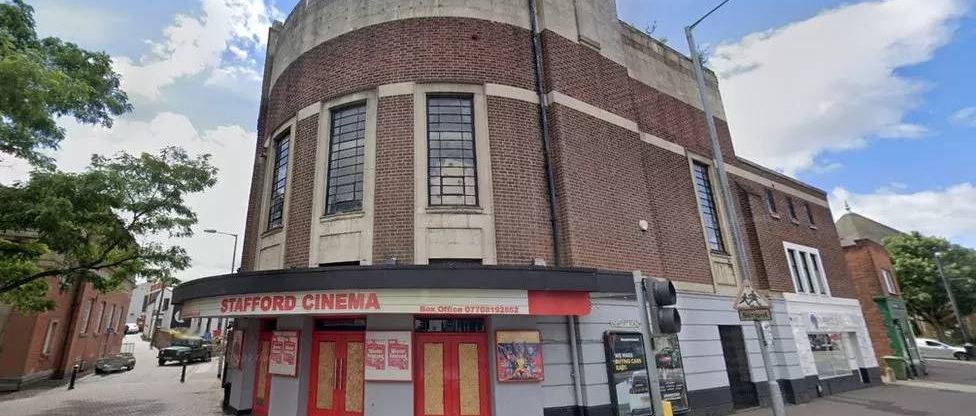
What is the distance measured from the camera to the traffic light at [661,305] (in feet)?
17.4

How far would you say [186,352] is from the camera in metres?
31.0

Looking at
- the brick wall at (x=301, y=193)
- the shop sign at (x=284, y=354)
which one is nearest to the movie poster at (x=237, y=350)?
the shop sign at (x=284, y=354)

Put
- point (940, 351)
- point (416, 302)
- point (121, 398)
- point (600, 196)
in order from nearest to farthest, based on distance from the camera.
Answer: point (416, 302)
point (600, 196)
point (121, 398)
point (940, 351)

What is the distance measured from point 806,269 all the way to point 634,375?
13190 mm

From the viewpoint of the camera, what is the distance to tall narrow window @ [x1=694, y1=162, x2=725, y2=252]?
608 inches

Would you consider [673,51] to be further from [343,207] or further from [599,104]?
[343,207]

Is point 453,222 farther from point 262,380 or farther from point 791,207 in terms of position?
point 791,207

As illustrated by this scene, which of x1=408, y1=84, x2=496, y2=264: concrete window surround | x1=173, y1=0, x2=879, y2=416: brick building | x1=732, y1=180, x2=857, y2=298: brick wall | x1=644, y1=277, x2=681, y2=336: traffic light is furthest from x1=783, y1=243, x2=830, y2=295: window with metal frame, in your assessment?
x1=644, y1=277, x2=681, y2=336: traffic light

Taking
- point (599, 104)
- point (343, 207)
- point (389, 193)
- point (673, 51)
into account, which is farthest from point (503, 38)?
point (673, 51)

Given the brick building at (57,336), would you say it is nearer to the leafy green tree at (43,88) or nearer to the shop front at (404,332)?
Result: the leafy green tree at (43,88)

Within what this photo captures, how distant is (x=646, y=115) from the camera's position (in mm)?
15234

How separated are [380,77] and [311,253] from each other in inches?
190

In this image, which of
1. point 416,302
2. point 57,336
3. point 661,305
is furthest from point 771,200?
point 57,336

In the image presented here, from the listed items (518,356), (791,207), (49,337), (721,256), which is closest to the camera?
(518,356)
